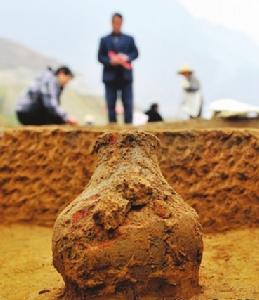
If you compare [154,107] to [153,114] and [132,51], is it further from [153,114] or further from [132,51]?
[132,51]

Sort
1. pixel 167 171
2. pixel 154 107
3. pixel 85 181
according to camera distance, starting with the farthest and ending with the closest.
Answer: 1. pixel 154 107
2. pixel 85 181
3. pixel 167 171

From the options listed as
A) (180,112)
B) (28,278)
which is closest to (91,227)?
(28,278)

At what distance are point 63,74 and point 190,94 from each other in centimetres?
247

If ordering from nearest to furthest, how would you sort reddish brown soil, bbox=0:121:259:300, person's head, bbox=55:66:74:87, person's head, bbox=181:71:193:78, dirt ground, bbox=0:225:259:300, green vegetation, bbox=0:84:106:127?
dirt ground, bbox=0:225:259:300
reddish brown soil, bbox=0:121:259:300
person's head, bbox=55:66:74:87
person's head, bbox=181:71:193:78
green vegetation, bbox=0:84:106:127

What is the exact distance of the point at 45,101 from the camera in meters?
6.17

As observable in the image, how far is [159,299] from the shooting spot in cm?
250

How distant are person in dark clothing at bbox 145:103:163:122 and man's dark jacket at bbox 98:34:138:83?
1176 mm

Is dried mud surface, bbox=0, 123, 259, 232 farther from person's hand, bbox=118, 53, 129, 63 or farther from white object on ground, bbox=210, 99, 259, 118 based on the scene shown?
white object on ground, bbox=210, 99, 259, 118

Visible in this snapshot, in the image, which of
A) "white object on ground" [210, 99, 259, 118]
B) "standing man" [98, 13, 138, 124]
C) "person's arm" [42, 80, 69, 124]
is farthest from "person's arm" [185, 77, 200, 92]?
"person's arm" [42, 80, 69, 124]

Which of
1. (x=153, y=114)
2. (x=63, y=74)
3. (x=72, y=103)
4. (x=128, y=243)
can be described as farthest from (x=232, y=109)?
(x=72, y=103)

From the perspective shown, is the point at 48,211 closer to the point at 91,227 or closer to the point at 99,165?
the point at 99,165

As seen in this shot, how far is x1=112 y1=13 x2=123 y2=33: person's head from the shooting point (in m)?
6.00

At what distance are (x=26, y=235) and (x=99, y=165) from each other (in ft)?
5.88

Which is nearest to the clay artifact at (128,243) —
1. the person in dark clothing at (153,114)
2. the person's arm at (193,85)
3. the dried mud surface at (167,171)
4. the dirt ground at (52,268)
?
the dirt ground at (52,268)
